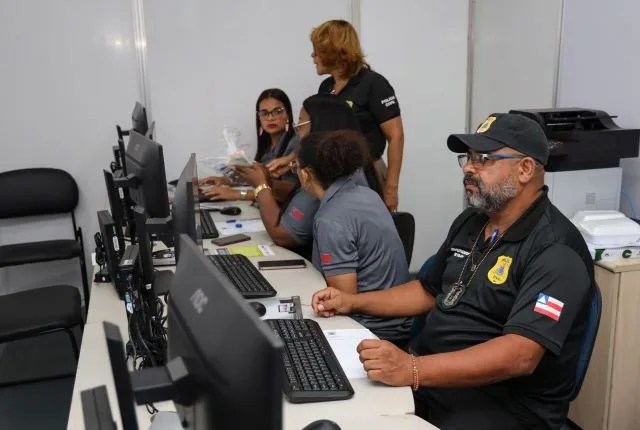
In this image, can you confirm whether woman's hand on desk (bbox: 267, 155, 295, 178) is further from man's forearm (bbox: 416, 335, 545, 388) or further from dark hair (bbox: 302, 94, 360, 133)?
man's forearm (bbox: 416, 335, 545, 388)

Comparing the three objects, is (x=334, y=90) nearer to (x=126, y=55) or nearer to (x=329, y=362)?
(x=126, y=55)

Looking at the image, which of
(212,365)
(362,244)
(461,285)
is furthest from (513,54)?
(212,365)

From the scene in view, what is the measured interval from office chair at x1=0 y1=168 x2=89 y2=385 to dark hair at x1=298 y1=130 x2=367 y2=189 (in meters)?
1.26

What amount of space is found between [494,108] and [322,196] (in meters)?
2.26

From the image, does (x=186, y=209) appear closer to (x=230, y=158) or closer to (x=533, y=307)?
(x=533, y=307)

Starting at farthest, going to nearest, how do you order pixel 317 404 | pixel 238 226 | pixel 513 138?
pixel 238 226, pixel 513 138, pixel 317 404

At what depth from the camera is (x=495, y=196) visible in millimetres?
1801

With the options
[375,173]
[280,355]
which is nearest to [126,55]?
[375,173]

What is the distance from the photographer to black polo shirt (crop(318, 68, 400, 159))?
334cm

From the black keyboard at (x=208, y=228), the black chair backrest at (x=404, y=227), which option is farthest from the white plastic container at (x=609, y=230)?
the black keyboard at (x=208, y=228)

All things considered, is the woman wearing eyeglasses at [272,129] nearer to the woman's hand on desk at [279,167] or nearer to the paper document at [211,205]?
the paper document at [211,205]

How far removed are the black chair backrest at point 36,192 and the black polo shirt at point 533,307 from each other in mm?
2759

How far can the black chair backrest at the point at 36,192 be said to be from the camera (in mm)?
3805

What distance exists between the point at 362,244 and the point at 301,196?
0.56 meters
